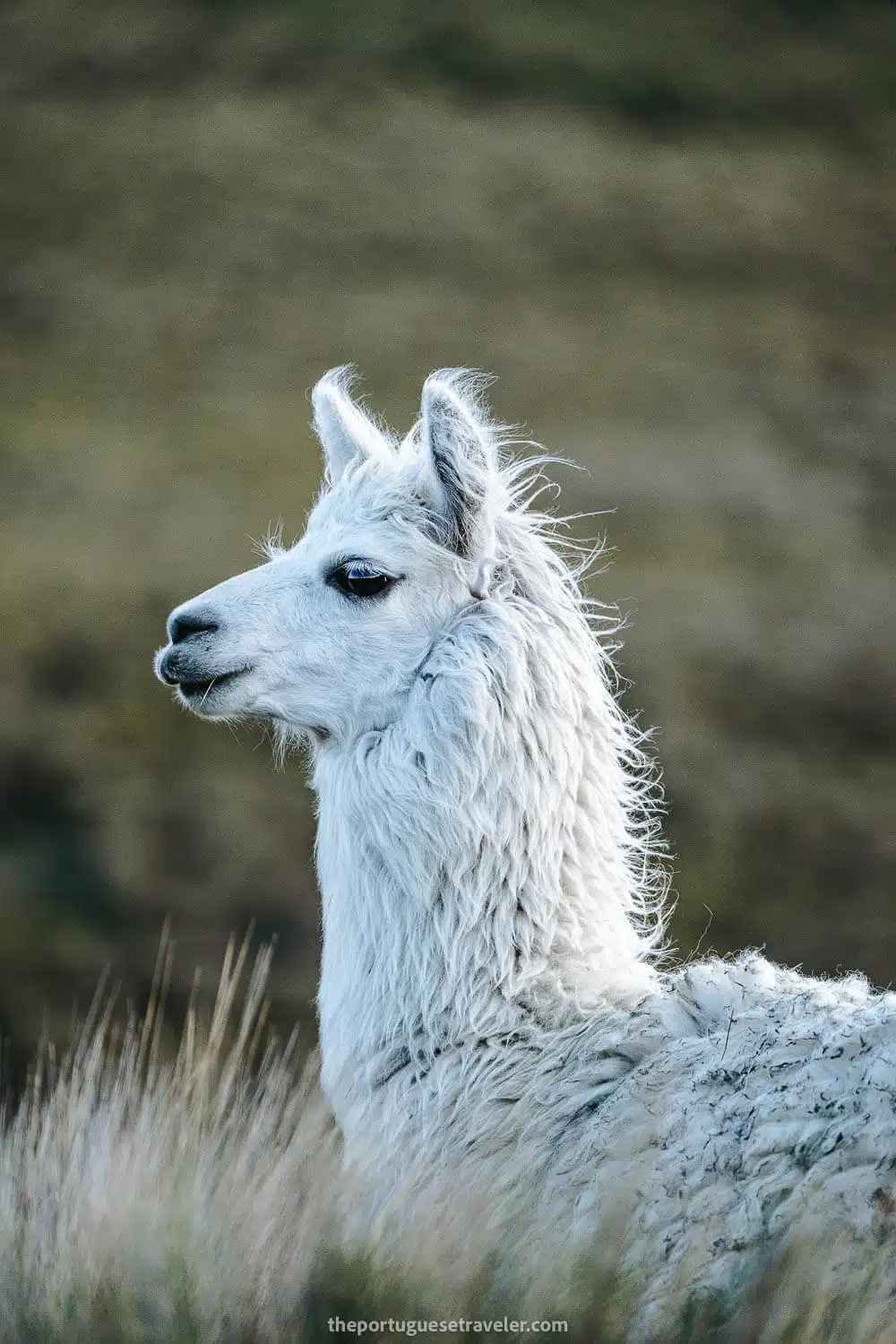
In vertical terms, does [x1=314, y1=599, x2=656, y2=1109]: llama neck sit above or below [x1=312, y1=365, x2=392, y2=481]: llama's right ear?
below

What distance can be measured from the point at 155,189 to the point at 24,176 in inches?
126

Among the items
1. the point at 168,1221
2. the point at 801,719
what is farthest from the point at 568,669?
the point at 801,719

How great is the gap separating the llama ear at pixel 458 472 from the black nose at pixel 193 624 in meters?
0.60

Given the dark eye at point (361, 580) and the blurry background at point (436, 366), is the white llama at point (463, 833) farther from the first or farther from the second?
the blurry background at point (436, 366)

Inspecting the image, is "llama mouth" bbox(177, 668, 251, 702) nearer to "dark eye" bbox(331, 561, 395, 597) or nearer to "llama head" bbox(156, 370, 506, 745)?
"llama head" bbox(156, 370, 506, 745)

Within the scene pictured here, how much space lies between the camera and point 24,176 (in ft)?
109

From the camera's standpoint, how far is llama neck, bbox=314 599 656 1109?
350cm

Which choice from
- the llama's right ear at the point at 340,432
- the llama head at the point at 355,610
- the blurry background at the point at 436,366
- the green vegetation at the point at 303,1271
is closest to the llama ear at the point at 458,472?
the llama head at the point at 355,610

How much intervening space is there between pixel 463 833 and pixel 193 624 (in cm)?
80

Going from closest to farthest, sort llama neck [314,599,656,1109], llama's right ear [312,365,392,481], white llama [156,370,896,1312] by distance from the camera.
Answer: white llama [156,370,896,1312]
llama neck [314,599,656,1109]
llama's right ear [312,365,392,481]

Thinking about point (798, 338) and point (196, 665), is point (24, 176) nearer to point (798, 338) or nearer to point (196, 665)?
point (798, 338)

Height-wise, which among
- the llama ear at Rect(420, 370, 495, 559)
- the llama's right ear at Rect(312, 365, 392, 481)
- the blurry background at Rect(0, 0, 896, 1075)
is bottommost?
the llama ear at Rect(420, 370, 495, 559)

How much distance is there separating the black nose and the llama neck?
453mm

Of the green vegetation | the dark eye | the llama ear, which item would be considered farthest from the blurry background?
the green vegetation
